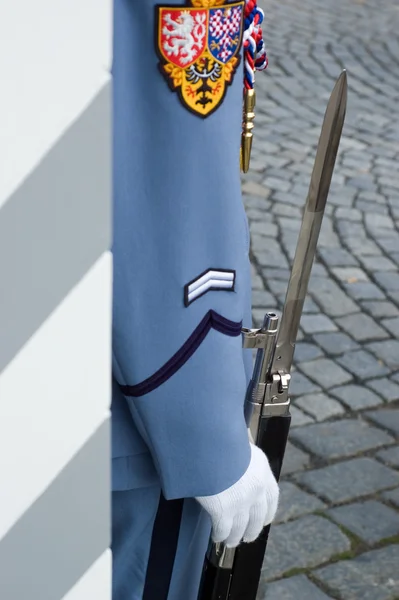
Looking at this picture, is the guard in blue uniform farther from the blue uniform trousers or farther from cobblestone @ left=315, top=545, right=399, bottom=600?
cobblestone @ left=315, top=545, right=399, bottom=600

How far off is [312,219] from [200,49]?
1.67 ft

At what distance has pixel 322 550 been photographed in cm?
309

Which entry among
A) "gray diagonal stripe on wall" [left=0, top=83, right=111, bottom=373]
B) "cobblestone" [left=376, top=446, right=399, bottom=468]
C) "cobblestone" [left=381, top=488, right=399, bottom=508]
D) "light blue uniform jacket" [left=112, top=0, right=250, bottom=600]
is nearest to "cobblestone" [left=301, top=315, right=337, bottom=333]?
"cobblestone" [left=376, top=446, right=399, bottom=468]

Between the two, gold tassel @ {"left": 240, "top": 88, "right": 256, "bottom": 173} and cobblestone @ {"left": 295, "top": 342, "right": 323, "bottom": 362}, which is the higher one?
gold tassel @ {"left": 240, "top": 88, "right": 256, "bottom": 173}

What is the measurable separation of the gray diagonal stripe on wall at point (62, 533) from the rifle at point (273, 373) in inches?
37.4

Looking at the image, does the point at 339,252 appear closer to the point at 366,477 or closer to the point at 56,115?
the point at 366,477

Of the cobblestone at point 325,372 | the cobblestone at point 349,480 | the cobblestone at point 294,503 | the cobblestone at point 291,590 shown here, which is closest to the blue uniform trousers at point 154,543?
the cobblestone at point 291,590

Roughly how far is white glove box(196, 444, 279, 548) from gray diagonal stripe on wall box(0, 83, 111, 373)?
0.87 metres

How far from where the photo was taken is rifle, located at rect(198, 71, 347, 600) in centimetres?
173

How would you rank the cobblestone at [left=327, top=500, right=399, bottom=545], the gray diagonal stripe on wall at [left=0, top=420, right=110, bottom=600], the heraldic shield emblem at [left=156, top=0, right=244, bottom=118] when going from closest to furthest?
the gray diagonal stripe on wall at [left=0, top=420, right=110, bottom=600]
the heraldic shield emblem at [left=156, top=0, right=244, bottom=118]
the cobblestone at [left=327, top=500, right=399, bottom=545]

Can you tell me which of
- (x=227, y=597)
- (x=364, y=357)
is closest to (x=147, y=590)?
Result: (x=227, y=597)

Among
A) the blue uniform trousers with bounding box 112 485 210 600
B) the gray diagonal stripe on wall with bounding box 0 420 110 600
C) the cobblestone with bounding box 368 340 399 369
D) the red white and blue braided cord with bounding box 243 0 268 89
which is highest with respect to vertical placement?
the red white and blue braided cord with bounding box 243 0 268 89

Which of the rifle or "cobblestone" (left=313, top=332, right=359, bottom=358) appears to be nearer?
the rifle

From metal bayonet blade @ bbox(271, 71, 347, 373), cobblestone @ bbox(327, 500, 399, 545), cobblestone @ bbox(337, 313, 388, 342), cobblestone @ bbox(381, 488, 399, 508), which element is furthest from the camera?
cobblestone @ bbox(337, 313, 388, 342)
